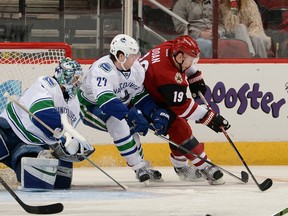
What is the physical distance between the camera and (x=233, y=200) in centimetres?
626

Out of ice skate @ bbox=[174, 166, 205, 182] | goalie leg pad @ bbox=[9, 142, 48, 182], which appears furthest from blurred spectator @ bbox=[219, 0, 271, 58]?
goalie leg pad @ bbox=[9, 142, 48, 182]

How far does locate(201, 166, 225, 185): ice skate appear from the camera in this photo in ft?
24.4

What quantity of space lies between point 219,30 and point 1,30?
177cm

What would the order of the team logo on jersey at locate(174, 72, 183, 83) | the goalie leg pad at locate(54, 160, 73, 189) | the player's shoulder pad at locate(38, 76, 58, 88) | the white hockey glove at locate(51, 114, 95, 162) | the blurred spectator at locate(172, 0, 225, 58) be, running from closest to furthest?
1. the white hockey glove at locate(51, 114, 95, 162)
2. the player's shoulder pad at locate(38, 76, 58, 88)
3. the goalie leg pad at locate(54, 160, 73, 189)
4. the team logo on jersey at locate(174, 72, 183, 83)
5. the blurred spectator at locate(172, 0, 225, 58)

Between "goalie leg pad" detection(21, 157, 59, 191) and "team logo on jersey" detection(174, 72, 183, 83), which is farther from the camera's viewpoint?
"team logo on jersey" detection(174, 72, 183, 83)

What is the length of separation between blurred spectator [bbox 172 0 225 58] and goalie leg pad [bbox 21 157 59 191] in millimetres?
2890

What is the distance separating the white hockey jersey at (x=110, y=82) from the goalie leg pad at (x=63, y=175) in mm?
440

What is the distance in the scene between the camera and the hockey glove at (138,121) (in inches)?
279

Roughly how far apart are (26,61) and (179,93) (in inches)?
59.4

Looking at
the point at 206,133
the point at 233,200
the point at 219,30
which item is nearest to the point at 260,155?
the point at 206,133

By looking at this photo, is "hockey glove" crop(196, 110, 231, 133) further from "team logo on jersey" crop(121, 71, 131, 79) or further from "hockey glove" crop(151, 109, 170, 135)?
"team logo on jersey" crop(121, 71, 131, 79)

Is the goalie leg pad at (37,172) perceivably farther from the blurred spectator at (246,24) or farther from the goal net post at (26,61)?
the blurred spectator at (246,24)

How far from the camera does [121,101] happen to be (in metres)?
7.38

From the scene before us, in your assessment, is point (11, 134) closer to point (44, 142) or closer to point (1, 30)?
point (44, 142)
